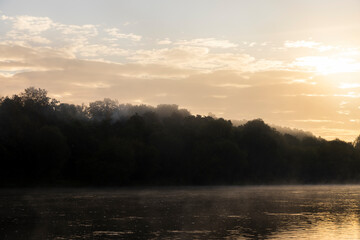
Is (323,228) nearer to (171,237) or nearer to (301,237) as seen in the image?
(301,237)

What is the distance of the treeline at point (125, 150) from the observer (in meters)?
143

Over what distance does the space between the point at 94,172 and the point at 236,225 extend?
4106 inches

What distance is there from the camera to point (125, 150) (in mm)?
158000

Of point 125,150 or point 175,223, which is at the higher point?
point 125,150

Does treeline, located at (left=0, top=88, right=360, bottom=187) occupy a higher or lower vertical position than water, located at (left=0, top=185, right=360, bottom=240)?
higher

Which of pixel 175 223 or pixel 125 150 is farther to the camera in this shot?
pixel 125 150

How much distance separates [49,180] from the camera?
145m

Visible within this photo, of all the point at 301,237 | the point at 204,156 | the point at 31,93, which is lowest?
the point at 301,237

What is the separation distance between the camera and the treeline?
469 ft

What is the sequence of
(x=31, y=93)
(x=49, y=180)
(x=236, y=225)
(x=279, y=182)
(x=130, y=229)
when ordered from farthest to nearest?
(x=279, y=182), (x=31, y=93), (x=49, y=180), (x=236, y=225), (x=130, y=229)

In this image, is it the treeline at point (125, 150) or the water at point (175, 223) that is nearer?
the water at point (175, 223)

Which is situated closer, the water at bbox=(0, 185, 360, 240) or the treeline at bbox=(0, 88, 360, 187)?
the water at bbox=(0, 185, 360, 240)

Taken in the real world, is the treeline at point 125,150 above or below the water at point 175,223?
above

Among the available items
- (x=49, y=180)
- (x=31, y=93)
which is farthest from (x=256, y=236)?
(x=31, y=93)
